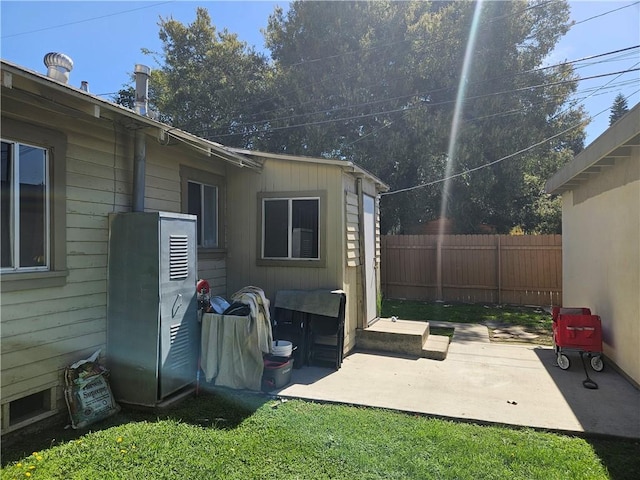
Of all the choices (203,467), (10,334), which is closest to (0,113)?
(10,334)

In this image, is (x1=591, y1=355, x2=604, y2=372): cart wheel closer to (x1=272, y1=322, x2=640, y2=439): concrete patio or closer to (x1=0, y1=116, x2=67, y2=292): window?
(x1=272, y1=322, x2=640, y2=439): concrete patio

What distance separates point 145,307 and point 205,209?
95.9 inches

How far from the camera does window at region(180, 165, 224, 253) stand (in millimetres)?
5688

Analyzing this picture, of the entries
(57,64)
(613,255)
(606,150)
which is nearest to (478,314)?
(613,255)

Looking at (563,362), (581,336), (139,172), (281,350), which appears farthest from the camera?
(563,362)

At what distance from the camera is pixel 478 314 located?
32.0 ft

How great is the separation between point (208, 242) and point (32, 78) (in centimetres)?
357

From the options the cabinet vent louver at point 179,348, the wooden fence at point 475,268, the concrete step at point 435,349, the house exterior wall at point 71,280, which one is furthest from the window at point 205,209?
the wooden fence at point 475,268

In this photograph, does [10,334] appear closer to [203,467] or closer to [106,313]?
[106,313]

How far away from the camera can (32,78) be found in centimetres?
295

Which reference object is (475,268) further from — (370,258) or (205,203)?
(205,203)

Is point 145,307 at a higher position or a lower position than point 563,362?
higher

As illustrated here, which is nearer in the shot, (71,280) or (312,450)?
(312,450)

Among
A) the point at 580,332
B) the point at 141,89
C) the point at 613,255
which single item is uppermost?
the point at 141,89
